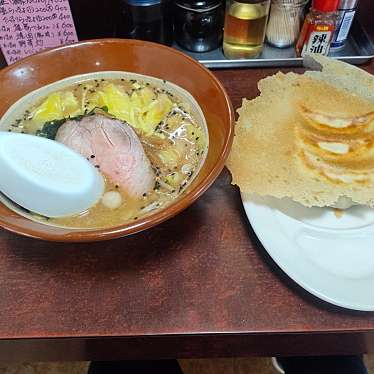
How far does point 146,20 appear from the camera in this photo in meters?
1.02

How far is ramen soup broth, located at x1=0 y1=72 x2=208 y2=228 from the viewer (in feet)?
2.37

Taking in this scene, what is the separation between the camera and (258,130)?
823 mm

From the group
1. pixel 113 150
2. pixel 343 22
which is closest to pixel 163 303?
pixel 113 150

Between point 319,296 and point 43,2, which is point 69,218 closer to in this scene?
point 319,296

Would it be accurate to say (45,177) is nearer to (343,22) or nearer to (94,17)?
(94,17)

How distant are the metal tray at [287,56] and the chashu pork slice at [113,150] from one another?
1.46ft

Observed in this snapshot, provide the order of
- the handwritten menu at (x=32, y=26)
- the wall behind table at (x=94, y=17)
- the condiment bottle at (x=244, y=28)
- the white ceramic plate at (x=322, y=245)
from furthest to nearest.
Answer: the wall behind table at (x=94, y=17) → the condiment bottle at (x=244, y=28) → the handwritten menu at (x=32, y=26) → the white ceramic plate at (x=322, y=245)

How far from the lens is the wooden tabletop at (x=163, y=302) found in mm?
667

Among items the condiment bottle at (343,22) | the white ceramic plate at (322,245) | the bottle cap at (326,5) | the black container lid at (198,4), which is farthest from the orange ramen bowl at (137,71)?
the condiment bottle at (343,22)

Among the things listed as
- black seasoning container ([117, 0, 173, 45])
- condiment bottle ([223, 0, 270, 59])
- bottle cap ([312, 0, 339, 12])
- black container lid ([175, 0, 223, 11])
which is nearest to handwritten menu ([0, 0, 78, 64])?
black seasoning container ([117, 0, 173, 45])

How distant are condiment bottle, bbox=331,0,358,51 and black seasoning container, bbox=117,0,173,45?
0.43 m

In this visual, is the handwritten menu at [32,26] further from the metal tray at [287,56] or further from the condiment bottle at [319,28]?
the condiment bottle at [319,28]

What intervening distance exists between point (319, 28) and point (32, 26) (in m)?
0.69

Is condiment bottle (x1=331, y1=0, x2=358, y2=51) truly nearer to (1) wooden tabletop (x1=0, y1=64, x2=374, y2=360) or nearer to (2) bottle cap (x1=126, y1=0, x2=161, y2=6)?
(2) bottle cap (x1=126, y1=0, x2=161, y2=6)
